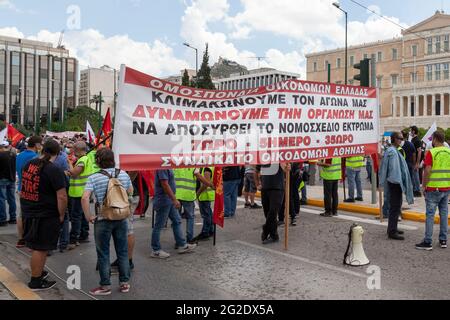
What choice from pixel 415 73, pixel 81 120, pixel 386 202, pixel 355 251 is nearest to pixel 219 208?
pixel 355 251

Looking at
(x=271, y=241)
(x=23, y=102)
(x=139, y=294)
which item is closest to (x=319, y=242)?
(x=271, y=241)

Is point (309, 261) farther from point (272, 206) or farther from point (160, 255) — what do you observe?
point (160, 255)

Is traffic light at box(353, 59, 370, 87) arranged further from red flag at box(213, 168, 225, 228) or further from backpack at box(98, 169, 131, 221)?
backpack at box(98, 169, 131, 221)

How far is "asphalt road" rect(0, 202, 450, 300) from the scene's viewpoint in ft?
17.3

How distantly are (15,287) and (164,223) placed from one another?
7.03 feet

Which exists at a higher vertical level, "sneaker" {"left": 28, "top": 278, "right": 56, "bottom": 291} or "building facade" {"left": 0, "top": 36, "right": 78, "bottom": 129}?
"building facade" {"left": 0, "top": 36, "right": 78, "bottom": 129}

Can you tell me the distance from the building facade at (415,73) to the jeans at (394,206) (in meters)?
73.6

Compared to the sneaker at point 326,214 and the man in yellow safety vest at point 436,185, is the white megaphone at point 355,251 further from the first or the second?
the sneaker at point 326,214

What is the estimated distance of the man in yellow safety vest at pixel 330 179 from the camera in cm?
980

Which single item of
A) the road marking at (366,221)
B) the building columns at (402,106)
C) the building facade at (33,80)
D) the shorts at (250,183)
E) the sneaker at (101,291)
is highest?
the building facade at (33,80)

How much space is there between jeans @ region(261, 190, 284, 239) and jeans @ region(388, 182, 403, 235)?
1957mm

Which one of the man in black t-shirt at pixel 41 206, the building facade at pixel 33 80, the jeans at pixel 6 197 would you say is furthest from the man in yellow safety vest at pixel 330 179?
the building facade at pixel 33 80

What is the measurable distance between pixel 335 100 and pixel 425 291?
137 inches

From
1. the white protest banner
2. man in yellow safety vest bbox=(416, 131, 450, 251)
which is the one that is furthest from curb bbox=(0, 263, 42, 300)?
man in yellow safety vest bbox=(416, 131, 450, 251)
